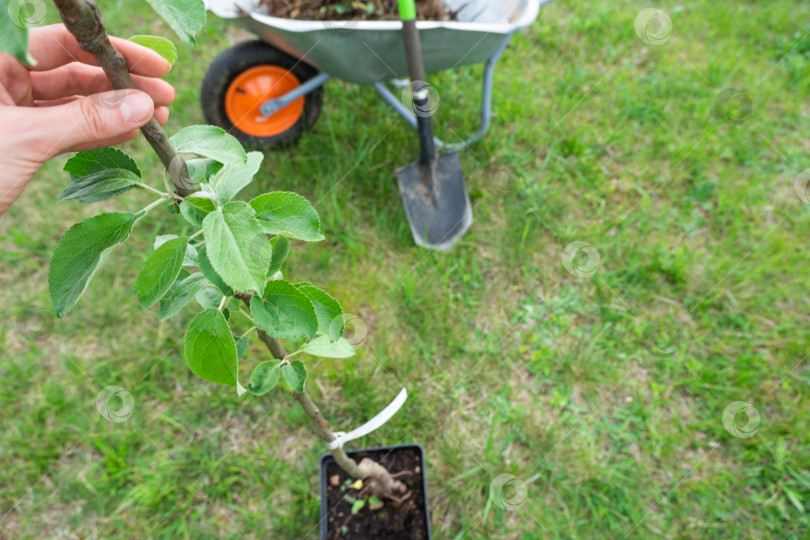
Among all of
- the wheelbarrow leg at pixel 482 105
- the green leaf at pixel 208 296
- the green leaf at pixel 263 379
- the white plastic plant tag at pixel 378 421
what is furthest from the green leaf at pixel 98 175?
the wheelbarrow leg at pixel 482 105

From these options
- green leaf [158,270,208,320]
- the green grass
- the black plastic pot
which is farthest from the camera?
the green grass

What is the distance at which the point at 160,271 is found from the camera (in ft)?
2.14

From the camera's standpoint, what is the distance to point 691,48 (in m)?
2.71

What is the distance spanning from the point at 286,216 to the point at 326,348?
318 mm

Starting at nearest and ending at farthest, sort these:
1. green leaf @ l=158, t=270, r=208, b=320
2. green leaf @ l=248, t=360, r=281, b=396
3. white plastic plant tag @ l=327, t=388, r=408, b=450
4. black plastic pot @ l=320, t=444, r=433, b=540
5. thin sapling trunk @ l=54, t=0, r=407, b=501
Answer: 1. thin sapling trunk @ l=54, t=0, r=407, b=501
2. green leaf @ l=158, t=270, r=208, b=320
3. green leaf @ l=248, t=360, r=281, b=396
4. white plastic plant tag @ l=327, t=388, r=408, b=450
5. black plastic pot @ l=320, t=444, r=433, b=540

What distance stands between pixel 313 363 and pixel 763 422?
1.54 m

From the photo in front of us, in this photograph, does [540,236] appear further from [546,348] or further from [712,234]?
[712,234]

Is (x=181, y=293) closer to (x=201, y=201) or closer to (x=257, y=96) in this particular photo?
(x=201, y=201)

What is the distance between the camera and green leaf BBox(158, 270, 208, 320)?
0.74 m

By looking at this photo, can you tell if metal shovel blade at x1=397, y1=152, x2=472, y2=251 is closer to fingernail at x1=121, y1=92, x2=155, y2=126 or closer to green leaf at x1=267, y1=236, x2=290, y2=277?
green leaf at x1=267, y1=236, x2=290, y2=277

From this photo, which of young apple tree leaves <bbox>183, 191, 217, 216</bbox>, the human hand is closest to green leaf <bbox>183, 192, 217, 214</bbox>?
young apple tree leaves <bbox>183, 191, 217, 216</bbox>

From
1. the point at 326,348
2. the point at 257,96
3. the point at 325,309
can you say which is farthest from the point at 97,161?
the point at 257,96

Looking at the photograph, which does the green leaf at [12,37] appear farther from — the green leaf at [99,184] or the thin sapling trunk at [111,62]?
the green leaf at [99,184]

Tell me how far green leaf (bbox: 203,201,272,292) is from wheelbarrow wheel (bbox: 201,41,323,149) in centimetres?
157
